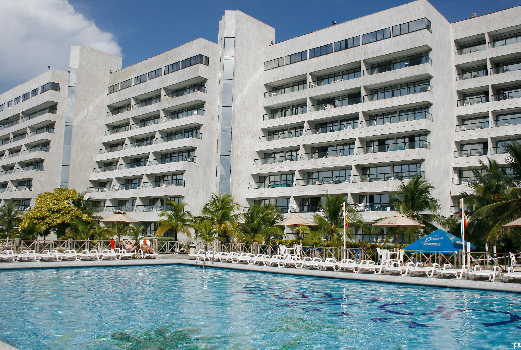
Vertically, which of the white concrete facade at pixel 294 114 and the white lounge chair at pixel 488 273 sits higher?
the white concrete facade at pixel 294 114

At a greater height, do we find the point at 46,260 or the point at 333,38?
the point at 333,38

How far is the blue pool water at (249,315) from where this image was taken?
41.0 feet

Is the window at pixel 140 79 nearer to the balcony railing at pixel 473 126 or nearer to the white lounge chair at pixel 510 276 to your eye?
the balcony railing at pixel 473 126

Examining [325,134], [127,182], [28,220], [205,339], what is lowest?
[205,339]

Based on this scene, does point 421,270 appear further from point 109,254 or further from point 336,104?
point 336,104

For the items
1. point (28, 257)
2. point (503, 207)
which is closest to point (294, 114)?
point (503, 207)

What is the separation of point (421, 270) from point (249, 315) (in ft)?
39.8

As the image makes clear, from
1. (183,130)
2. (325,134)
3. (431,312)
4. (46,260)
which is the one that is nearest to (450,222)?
(325,134)

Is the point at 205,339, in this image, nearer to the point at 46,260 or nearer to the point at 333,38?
the point at 46,260

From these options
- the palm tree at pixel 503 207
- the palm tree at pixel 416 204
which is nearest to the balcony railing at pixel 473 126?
the palm tree at pixel 416 204

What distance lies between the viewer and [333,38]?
4875 centimetres

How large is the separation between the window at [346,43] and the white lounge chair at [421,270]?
28012 mm

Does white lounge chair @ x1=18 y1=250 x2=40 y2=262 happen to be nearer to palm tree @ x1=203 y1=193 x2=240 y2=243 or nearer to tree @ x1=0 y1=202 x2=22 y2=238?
palm tree @ x1=203 y1=193 x2=240 y2=243

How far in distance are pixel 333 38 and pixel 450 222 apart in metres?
23.8
